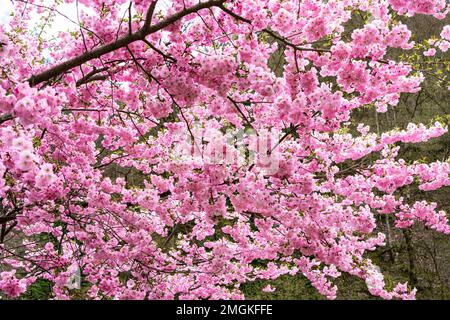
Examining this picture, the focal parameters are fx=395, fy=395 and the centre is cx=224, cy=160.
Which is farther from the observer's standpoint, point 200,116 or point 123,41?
point 200,116

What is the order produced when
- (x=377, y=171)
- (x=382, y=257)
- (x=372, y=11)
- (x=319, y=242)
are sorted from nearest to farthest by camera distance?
(x=372, y=11) < (x=319, y=242) < (x=377, y=171) < (x=382, y=257)

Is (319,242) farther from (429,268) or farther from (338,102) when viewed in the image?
(429,268)

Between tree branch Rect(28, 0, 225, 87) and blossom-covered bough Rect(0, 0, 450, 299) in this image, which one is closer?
tree branch Rect(28, 0, 225, 87)

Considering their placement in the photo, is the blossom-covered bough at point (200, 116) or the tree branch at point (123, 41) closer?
the tree branch at point (123, 41)

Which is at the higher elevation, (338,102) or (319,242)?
(338,102)

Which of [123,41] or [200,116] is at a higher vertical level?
[200,116]

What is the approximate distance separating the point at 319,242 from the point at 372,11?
9.76ft

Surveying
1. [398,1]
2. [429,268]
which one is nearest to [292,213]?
[398,1]

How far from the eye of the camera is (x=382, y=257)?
1435 cm
